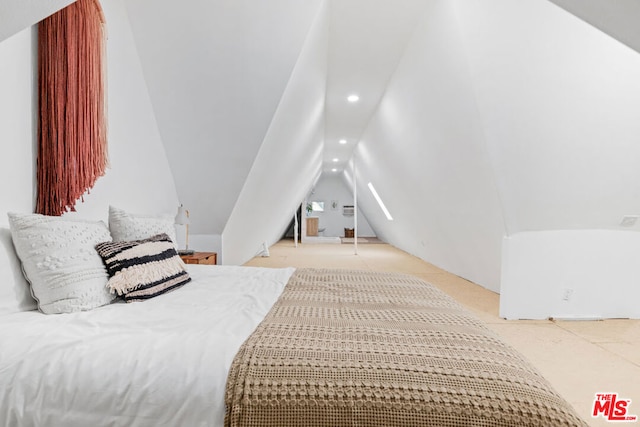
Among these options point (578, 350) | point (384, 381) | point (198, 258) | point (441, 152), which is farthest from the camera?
point (441, 152)

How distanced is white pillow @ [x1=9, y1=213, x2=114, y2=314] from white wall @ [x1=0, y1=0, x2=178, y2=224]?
1.09 ft

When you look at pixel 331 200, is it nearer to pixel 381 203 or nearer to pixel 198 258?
pixel 381 203

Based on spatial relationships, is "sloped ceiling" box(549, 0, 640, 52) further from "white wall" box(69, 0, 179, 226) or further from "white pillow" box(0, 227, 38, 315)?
"white wall" box(69, 0, 179, 226)

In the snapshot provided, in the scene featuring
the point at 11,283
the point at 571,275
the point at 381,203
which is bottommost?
the point at 571,275

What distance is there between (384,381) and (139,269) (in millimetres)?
1279

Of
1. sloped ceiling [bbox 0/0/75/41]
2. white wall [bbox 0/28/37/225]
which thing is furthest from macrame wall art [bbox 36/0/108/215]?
sloped ceiling [bbox 0/0/75/41]

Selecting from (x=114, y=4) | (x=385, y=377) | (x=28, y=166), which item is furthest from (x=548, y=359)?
(x=114, y=4)

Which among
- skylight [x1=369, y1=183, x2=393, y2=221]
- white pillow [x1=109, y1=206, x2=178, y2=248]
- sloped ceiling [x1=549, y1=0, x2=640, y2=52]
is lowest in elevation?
white pillow [x1=109, y1=206, x2=178, y2=248]

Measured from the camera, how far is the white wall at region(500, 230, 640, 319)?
2.98 meters

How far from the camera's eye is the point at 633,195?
2645 millimetres

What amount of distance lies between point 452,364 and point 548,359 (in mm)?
1854

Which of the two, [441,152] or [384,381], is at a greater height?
[441,152]

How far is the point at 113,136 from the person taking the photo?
2.35 metres

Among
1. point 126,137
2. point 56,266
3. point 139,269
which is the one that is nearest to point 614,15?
point 139,269
